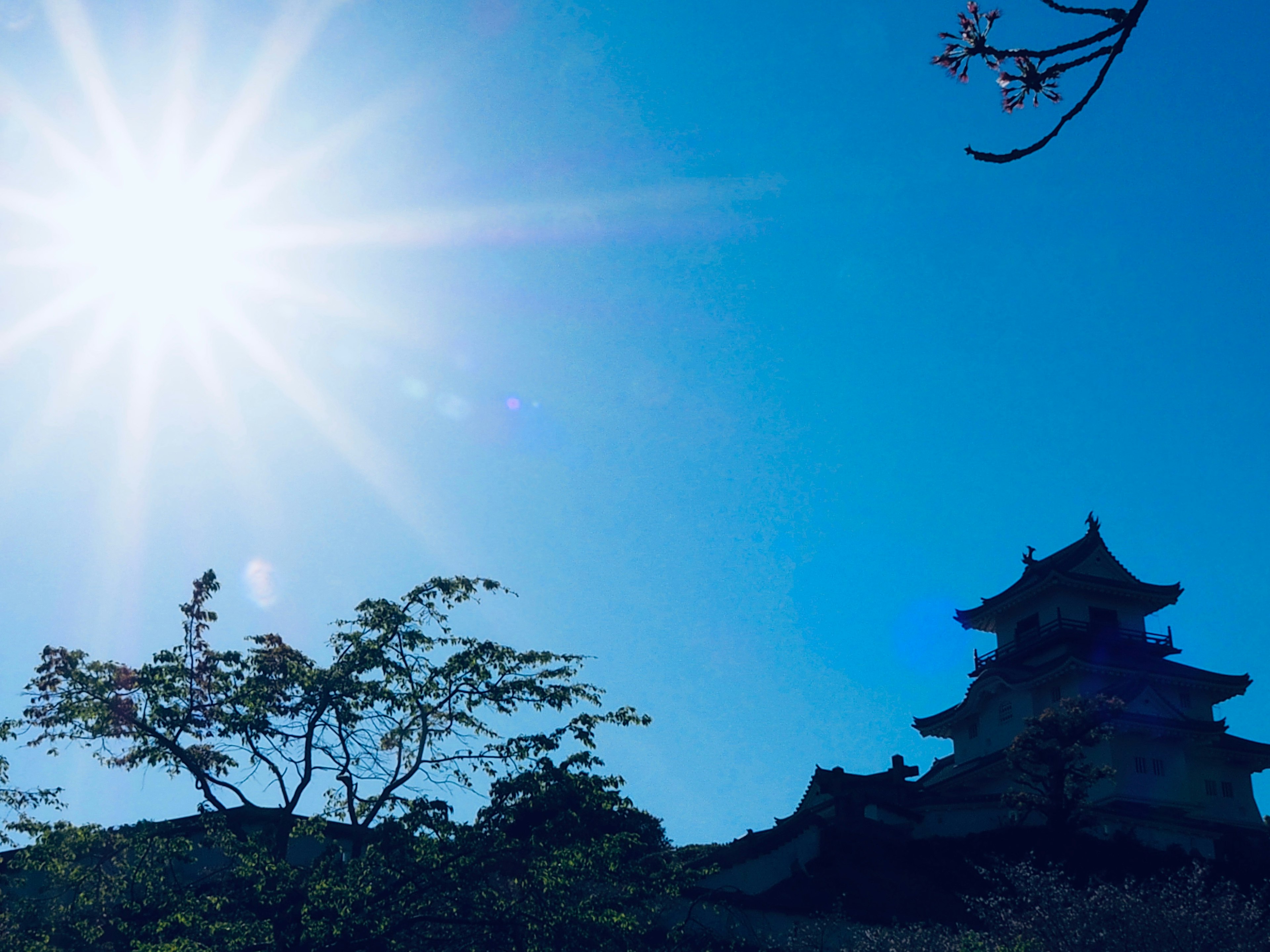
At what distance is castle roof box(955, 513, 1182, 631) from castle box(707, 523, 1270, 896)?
6 cm

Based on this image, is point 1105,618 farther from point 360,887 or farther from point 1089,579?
point 360,887

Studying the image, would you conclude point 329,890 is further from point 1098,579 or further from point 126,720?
point 1098,579

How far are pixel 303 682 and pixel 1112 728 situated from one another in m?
33.8

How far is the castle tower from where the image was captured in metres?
39.3

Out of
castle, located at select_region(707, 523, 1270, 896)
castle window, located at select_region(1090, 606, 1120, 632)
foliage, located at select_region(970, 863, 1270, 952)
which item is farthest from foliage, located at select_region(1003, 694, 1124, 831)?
foliage, located at select_region(970, 863, 1270, 952)

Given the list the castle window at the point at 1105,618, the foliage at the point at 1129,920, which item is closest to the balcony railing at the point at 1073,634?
the castle window at the point at 1105,618

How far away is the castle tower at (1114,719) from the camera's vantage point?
3928cm

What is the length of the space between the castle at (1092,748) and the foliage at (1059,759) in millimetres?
2260

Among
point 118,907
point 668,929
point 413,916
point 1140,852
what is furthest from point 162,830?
point 1140,852

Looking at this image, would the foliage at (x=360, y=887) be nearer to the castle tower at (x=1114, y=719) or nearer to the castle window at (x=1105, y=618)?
the castle tower at (x=1114, y=719)

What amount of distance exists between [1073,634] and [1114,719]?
521 cm

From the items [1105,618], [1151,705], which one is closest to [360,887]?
[1151,705]

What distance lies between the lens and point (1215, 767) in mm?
43844

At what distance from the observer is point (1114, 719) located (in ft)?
134
